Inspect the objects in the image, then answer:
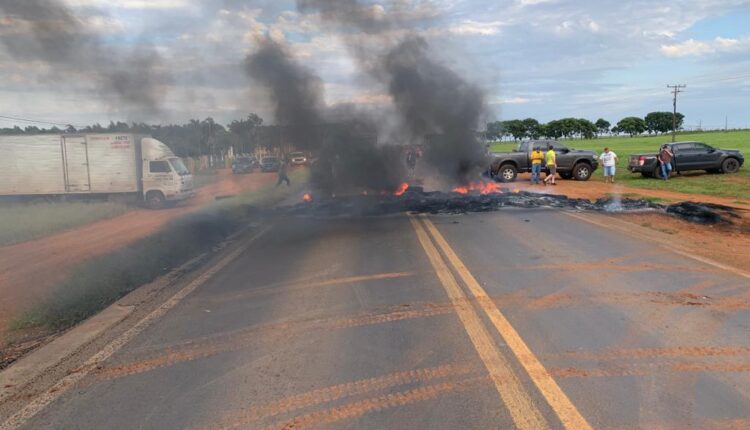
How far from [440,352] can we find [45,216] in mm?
15156

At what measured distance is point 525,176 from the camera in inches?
1027

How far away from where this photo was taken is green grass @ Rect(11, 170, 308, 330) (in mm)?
5574

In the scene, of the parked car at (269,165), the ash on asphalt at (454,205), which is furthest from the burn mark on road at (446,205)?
the parked car at (269,165)

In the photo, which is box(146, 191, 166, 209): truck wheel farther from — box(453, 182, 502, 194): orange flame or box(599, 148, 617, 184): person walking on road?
box(599, 148, 617, 184): person walking on road

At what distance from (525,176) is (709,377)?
23525 millimetres

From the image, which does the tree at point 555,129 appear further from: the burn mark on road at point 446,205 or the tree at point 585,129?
the burn mark on road at point 446,205

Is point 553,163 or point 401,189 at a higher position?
point 553,163

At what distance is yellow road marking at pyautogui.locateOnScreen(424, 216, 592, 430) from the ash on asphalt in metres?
7.27

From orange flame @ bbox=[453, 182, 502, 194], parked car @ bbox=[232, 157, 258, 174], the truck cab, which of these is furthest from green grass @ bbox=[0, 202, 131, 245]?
parked car @ bbox=[232, 157, 258, 174]

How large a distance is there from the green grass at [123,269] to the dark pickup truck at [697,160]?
1806 cm

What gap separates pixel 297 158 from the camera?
19344mm

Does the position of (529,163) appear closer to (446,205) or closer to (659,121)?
(446,205)

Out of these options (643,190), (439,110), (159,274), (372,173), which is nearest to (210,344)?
(159,274)

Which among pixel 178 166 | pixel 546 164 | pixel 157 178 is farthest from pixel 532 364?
pixel 546 164
